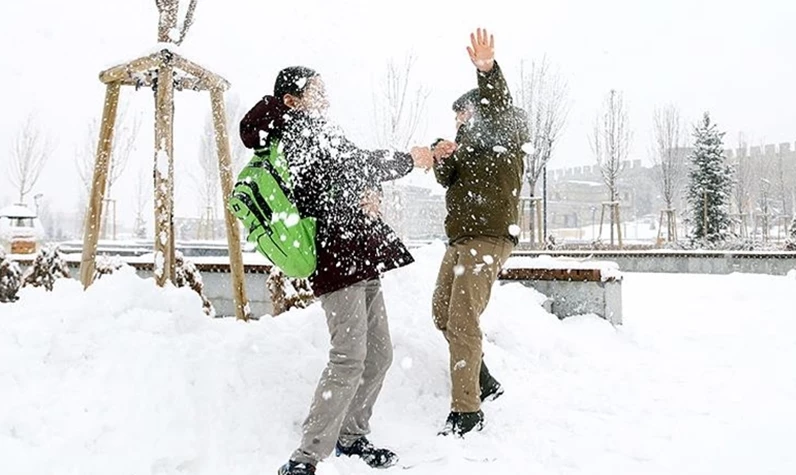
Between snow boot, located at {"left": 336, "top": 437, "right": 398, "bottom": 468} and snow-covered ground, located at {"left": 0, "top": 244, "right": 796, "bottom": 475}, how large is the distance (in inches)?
1.8

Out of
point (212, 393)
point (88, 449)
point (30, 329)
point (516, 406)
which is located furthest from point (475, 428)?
point (30, 329)

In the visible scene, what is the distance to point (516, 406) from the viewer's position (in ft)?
11.3

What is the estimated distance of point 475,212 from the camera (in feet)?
10.6

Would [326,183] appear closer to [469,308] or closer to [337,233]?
[337,233]

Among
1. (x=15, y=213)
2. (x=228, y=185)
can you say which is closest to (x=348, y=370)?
Result: (x=228, y=185)

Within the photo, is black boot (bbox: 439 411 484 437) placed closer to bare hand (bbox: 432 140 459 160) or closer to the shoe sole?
the shoe sole

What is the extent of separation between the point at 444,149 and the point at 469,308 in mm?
880

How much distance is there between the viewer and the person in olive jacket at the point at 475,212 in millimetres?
3066

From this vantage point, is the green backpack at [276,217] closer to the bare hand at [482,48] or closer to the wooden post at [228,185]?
the bare hand at [482,48]

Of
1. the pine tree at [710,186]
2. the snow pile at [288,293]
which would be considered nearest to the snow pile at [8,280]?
the snow pile at [288,293]

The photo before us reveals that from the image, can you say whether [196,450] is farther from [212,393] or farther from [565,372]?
[565,372]

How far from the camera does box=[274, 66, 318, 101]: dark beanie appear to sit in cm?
267

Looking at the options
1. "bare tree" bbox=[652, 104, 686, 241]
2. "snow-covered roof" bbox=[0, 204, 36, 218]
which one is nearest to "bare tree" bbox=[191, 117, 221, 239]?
"snow-covered roof" bbox=[0, 204, 36, 218]

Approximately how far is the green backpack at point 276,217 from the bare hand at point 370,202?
0.80ft
